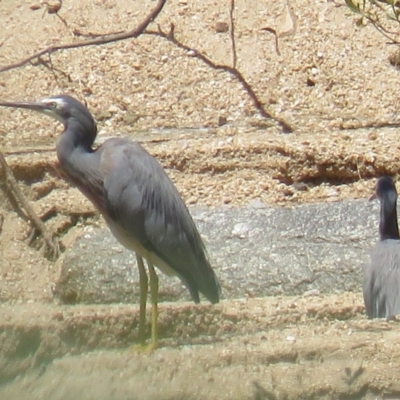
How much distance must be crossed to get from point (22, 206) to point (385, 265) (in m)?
2.10

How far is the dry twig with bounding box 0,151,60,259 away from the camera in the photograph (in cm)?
625

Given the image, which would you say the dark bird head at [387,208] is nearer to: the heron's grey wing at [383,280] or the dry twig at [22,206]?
the heron's grey wing at [383,280]

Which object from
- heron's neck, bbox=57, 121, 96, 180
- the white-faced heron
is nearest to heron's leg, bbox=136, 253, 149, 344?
the white-faced heron

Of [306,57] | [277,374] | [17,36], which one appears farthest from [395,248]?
[17,36]

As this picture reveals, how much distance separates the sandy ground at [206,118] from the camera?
4711 mm

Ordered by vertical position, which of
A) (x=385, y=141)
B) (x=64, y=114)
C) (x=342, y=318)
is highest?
(x=64, y=114)

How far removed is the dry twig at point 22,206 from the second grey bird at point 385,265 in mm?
1714

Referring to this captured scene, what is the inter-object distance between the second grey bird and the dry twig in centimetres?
171

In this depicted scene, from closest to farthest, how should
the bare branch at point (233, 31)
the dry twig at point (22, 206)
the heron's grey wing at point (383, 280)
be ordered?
1. the heron's grey wing at point (383, 280)
2. the dry twig at point (22, 206)
3. the bare branch at point (233, 31)

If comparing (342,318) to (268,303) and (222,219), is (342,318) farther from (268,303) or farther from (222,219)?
(222,219)

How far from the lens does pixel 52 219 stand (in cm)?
642

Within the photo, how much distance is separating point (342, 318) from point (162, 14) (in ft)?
10.1

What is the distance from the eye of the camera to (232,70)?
684cm

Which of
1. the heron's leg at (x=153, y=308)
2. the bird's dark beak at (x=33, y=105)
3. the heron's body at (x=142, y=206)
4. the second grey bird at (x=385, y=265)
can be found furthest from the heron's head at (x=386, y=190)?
the bird's dark beak at (x=33, y=105)
